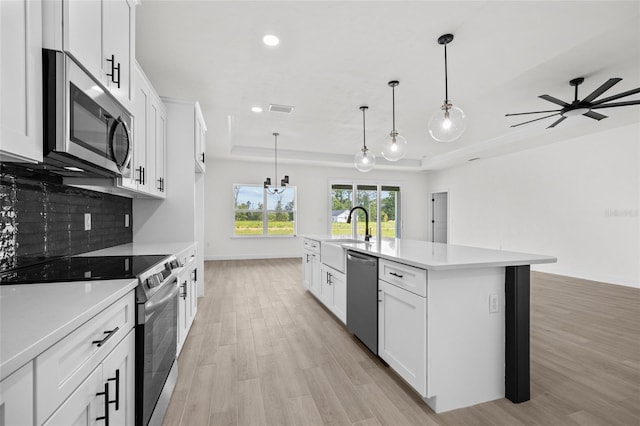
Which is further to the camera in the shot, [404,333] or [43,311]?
[404,333]

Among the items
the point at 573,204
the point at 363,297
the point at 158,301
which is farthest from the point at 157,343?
the point at 573,204

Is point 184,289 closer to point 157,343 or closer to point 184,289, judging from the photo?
point 184,289

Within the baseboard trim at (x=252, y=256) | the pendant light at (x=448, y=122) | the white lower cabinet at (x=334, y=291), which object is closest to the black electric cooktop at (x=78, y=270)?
the white lower cabinet at (x=334, y=291)

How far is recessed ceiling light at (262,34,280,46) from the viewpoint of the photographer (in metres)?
2.76

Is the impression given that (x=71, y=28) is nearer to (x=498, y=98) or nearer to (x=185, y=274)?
(x=185, y=274)

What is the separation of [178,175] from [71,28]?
2.20 meters

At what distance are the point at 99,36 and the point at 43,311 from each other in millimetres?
1348

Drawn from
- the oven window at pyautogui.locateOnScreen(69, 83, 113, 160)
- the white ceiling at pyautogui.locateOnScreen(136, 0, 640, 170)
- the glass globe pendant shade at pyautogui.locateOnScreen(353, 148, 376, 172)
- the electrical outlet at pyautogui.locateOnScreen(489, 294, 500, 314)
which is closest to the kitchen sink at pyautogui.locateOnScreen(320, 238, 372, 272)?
the glass globe pendant shade at pyautogui.locateOnScreen(353, 148, 376, 172)

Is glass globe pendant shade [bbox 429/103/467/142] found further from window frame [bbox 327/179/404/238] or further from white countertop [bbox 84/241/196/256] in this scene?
window frame [bbox 327/179/404/238]

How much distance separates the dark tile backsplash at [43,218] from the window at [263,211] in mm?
5540

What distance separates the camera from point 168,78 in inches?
138

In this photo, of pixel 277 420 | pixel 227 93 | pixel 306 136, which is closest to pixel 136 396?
pixel 277 420

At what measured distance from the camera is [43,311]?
2.91 feet

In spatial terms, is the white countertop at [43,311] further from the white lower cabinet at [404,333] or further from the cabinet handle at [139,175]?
the white lower cabinet at [404,333]
